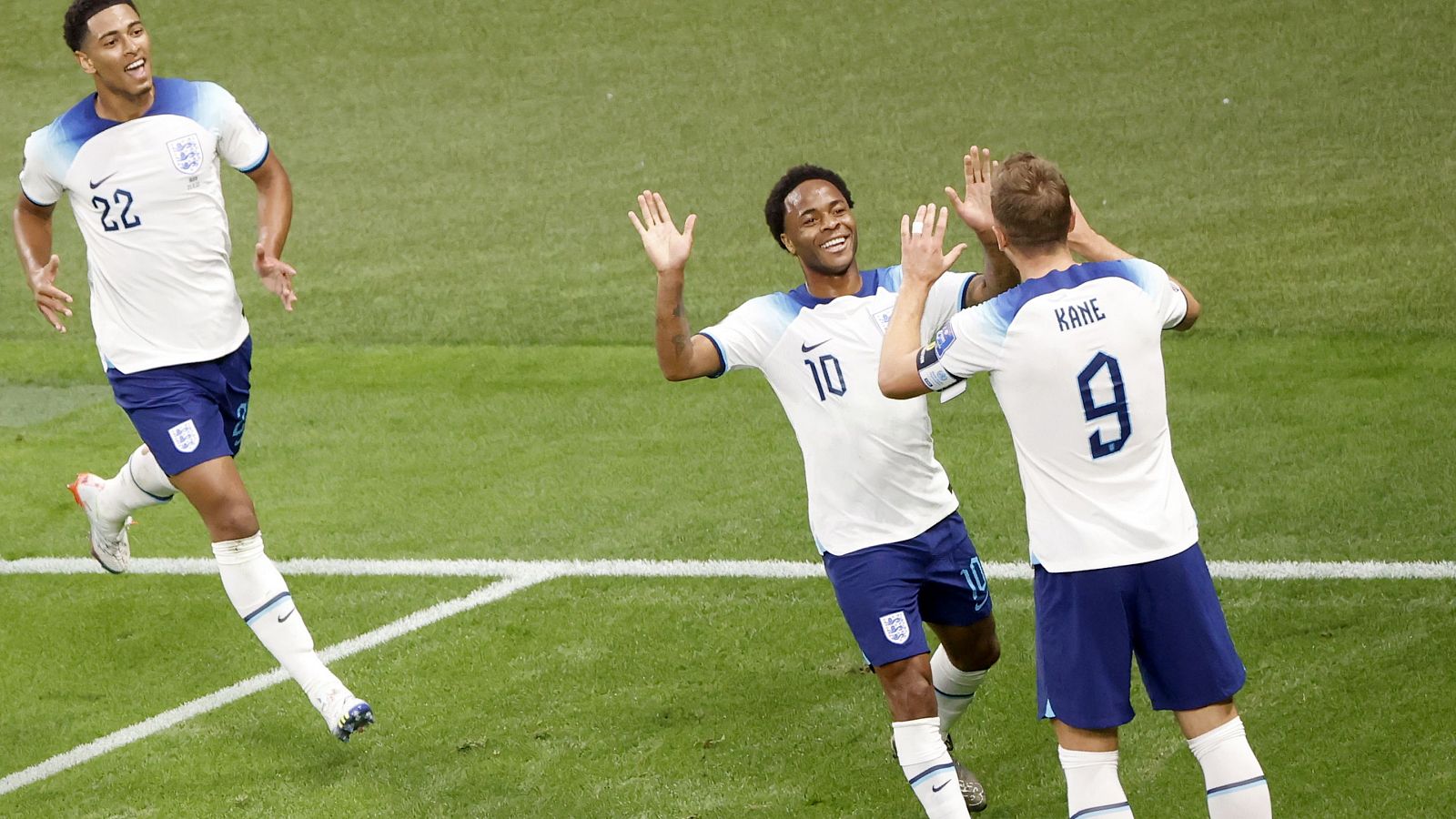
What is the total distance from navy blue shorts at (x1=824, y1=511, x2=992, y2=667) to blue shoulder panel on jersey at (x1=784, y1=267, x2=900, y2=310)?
74 centimetres

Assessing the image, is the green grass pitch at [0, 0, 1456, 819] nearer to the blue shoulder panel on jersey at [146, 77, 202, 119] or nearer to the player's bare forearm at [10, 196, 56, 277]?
the player's bare forearm at [10, 196, 56, 277]

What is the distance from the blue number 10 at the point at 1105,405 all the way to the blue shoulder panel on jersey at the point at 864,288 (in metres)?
1.23

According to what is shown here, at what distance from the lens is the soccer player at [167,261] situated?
6395 mm

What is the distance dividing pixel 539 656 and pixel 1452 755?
3.42 m

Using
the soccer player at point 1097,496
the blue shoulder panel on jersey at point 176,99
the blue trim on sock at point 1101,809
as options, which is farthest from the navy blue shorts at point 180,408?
the blue trim on sock at point 1101,809

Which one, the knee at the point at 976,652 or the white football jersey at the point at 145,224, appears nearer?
the knee at the point at 976,652

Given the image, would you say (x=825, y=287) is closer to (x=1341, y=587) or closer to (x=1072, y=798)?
(x=1072, y=798)

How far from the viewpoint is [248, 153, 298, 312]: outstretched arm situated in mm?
6652

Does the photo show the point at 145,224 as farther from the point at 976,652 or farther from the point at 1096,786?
the point at 1096,786

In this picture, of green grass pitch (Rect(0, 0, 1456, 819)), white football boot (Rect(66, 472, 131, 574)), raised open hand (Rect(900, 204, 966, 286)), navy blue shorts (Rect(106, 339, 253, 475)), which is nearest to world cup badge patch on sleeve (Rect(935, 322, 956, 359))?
raised open hand (Rect(900, 204, 966, 286))

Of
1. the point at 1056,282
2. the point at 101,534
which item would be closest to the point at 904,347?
the point at 1056,282

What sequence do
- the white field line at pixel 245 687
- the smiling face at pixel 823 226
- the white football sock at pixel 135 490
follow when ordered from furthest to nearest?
the white football sock at pixel 135 490 → the white field line at pixel 245 687 → the smiling face at pixel 823 226

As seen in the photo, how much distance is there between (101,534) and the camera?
25.0 feet

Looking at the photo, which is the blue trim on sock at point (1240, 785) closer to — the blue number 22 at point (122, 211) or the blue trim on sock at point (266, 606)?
the blue trim on sock at point (266, 606)
